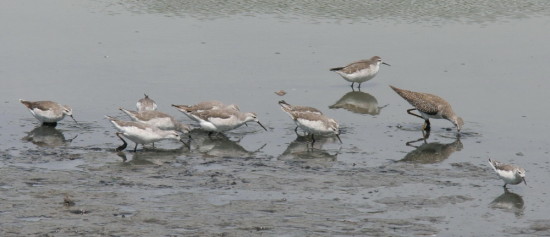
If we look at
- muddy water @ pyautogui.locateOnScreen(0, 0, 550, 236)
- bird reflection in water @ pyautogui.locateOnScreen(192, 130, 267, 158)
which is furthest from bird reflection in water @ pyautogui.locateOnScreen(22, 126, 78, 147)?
bird reflection in water @ pyautogui.locateOnScreen(192, 130, 267, 158)

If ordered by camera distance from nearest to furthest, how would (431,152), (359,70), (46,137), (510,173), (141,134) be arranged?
(510,173), (141,134), (431,152), (46,137), (359,70)

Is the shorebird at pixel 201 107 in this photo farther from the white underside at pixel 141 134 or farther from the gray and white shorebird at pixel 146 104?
the white underside at pixel 141 134

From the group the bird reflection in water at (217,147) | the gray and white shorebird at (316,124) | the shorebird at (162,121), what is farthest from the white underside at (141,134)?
the gray and white shorebird at (316,124)

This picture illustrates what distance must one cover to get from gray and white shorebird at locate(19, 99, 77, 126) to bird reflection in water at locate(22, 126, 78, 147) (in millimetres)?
208

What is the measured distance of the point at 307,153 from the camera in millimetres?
19609

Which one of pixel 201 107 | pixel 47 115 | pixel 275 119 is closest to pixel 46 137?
pixel 47 115

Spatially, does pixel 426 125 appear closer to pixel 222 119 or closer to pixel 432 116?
pixel 432 116

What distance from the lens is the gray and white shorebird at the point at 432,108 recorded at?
21381mm

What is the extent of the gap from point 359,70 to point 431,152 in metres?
5.94

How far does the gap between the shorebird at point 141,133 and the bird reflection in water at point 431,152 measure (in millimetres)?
4354

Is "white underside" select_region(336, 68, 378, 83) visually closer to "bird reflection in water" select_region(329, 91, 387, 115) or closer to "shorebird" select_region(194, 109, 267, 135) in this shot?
"bird reflection in water" select_region(329, 91, 387, 115)

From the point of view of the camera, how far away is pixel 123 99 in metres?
23.5

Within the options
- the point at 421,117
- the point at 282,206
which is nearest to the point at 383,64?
the point at 421,117

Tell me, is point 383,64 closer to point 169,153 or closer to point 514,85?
point 514,85
